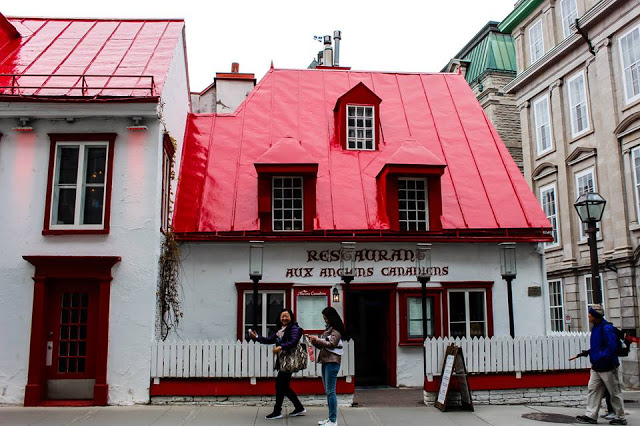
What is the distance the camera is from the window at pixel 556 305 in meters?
24.0

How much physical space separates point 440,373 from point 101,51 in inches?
440

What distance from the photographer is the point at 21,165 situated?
1201 cm

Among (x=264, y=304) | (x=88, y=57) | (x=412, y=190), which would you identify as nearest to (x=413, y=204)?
(x=412, y=190)

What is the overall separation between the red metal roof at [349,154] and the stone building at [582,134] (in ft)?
18.6

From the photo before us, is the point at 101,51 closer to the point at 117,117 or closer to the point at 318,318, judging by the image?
the point at 117,117

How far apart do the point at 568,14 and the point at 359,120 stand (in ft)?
39.9

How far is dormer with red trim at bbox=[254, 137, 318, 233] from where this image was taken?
14484 mm

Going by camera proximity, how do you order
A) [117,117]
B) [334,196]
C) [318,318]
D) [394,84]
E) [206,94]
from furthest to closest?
[206,94] < [394,84] < [334,196] < [318,318] < [117,117]

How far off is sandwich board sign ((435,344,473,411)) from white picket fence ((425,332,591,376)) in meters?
0.40

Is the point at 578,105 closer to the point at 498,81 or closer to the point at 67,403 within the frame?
the point at 498,81

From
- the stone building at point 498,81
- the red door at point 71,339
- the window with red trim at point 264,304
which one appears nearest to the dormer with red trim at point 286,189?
the window with red trim at point 264,304

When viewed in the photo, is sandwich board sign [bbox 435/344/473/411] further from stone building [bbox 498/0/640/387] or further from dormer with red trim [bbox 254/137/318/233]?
stone building [bbox 498/0/640/387]

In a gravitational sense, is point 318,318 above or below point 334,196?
below

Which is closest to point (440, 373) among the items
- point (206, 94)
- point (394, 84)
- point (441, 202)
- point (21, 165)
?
point (441, 202)
